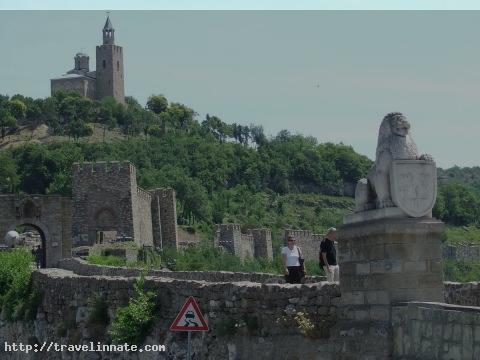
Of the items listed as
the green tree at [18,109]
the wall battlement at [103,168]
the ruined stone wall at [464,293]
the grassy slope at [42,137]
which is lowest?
the ruined stone wall at [464,293]

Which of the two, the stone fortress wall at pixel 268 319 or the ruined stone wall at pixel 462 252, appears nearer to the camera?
the stone fortress wall at pixel 268 319

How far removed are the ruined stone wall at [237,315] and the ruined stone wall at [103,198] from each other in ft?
136

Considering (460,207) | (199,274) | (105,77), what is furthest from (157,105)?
→ (199,274)

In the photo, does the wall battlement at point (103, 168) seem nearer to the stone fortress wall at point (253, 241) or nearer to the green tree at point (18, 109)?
the stone fortress wall at point (253, 241)

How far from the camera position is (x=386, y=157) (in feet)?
38.3

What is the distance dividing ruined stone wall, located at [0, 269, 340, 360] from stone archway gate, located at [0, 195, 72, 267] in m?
33.7

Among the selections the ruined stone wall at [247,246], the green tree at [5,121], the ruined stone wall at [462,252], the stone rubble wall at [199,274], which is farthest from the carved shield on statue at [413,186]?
the green tree at [5,121]

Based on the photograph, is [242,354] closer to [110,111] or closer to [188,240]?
[188,240]

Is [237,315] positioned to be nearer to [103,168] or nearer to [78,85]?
[103,168]

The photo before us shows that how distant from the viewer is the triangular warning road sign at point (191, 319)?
13.6 m

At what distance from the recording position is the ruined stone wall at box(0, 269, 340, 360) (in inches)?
492

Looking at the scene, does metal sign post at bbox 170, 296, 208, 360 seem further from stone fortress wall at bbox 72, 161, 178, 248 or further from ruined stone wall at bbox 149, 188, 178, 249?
ruined stone wall at bbox 149, 188, 178, 249

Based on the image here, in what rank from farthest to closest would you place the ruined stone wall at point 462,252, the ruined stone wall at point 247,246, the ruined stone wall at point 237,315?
1. the ruined stone wall at point 462,252
2. the ruined stone wall at point 247,246
3. the ruined stone wall at point 237,315

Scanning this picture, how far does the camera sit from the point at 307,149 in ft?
459
